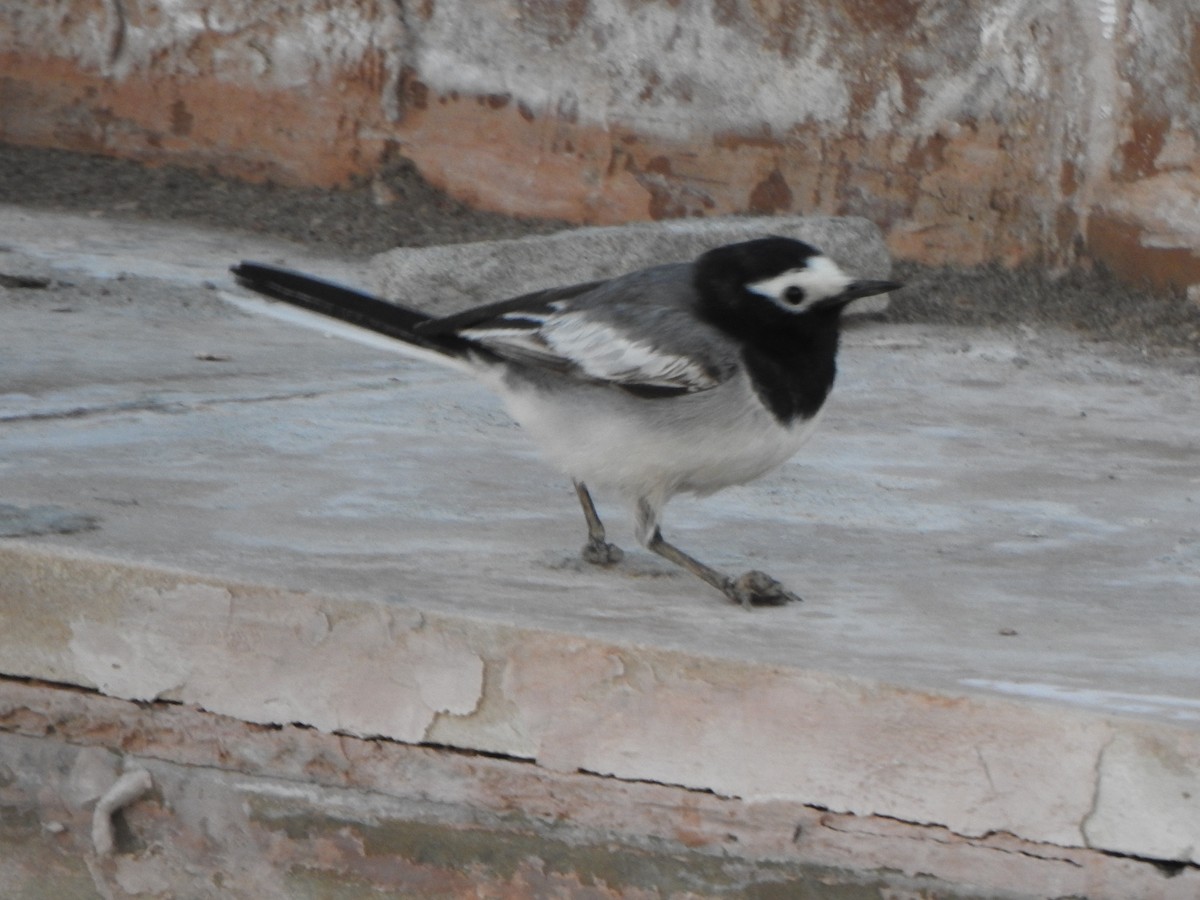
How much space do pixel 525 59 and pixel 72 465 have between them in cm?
387

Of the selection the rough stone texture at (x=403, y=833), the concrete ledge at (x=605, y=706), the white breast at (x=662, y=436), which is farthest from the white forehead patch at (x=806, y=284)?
the rough stone texture at (x=403, y=833)

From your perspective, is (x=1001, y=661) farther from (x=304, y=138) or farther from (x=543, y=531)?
(x=304, y=138)

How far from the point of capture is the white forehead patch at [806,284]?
3.06 metres

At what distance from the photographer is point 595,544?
3.32m

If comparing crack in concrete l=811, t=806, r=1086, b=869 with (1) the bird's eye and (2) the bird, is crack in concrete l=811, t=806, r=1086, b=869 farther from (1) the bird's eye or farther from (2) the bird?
(1) the bird's eye

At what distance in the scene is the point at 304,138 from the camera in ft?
24.4

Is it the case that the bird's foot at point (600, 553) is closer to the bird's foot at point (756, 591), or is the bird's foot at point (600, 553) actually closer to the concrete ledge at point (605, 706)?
the bird's foot at point (756, 591)

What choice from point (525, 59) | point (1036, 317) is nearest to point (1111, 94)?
point (1036, 317)

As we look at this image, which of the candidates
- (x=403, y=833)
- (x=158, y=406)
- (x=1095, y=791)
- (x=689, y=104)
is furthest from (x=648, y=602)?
(x=689, y=104)

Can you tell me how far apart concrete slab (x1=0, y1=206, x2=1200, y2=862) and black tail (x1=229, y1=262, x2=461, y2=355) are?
0.36 m

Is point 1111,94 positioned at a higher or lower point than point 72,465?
higher

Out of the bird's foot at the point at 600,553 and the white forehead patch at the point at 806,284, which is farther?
the bird's foot at the point at 600,553

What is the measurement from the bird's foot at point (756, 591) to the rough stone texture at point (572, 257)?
2.96m

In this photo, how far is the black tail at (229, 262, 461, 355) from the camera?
128 inches
